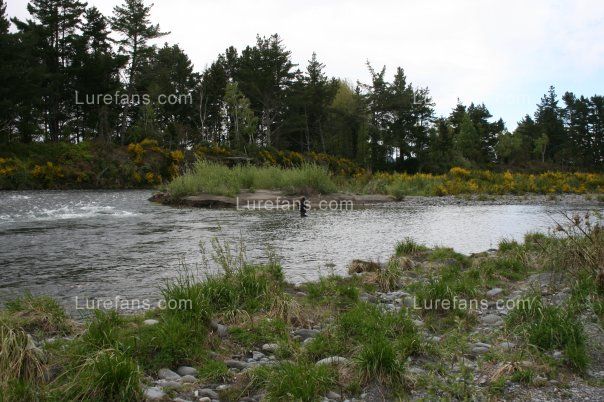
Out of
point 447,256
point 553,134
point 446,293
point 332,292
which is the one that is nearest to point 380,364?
point 446,293

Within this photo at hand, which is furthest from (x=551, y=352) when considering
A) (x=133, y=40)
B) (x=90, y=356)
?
(x=133, y=40)

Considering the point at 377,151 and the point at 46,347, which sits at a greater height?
the point at 377,151

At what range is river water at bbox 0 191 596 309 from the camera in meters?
6.40

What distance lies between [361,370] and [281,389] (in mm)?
637

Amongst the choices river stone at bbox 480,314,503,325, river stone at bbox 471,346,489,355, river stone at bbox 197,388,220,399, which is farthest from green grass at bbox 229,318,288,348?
river stone at bbox 480,314,503,325

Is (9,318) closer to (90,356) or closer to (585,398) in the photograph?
(90,356)

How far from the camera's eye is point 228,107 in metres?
57.1

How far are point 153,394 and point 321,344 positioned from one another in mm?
1446

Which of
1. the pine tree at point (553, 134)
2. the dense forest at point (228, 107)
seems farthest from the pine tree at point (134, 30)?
the pine tree at point (553, 134)

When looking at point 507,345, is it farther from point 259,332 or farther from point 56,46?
point 56,46

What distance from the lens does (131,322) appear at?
4.34 meters

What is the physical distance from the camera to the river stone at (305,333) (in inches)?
173

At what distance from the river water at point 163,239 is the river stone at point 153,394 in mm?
2445

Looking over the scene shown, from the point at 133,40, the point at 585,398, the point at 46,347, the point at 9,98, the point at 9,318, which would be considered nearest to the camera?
the point at 585,398
